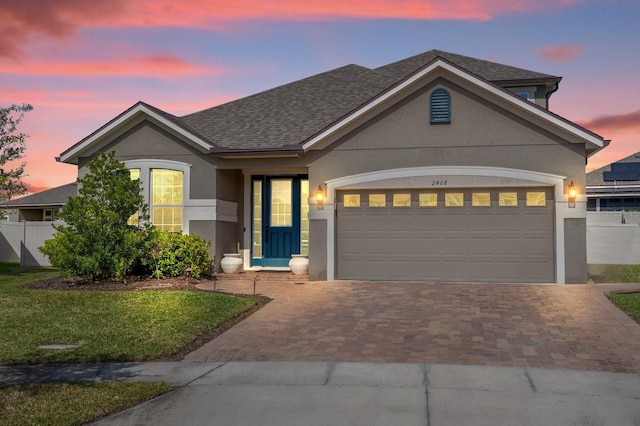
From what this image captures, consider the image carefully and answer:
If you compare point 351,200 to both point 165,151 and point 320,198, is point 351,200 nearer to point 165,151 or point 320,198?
point 320,198

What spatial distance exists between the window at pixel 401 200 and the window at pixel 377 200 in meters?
0.28

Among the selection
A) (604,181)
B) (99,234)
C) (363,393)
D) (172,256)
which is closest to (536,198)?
(172,256)

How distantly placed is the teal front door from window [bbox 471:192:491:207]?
5.23m

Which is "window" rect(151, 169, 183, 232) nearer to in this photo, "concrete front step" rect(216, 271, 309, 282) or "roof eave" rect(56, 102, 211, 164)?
"roof eave" rect(56, 102, 211, 164)

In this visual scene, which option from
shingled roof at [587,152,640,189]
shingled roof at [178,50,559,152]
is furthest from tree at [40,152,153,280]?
shingled roof at [587,152,640,189]

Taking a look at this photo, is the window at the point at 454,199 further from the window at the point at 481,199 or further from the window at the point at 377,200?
the window at the point at 377,200

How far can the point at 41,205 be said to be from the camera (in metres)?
32.2

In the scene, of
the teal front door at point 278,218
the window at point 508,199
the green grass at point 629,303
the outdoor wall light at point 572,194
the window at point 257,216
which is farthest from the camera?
the window at point 257,216

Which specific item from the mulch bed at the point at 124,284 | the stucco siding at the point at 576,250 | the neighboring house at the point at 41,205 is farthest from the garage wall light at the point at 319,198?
the neighboring house at the point at 41,205

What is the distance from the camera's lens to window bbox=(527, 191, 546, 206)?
14.6 metres

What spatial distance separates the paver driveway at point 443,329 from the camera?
7.94 metres

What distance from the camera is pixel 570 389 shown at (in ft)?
20.8

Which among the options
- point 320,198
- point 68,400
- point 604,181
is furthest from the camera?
point 604,181

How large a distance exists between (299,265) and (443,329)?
7.19m
